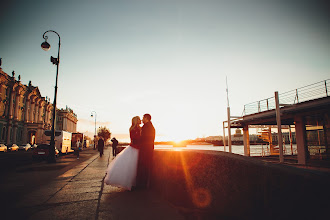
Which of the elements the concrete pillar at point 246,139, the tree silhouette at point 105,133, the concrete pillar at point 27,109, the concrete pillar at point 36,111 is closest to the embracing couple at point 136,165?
the concrete pillar at point 246,139

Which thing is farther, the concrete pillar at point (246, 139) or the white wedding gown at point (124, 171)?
the concrete pillar at point (246, 139)

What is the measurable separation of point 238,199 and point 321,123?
50.0ft

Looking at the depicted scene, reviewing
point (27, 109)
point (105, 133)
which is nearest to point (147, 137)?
point (27, 109)

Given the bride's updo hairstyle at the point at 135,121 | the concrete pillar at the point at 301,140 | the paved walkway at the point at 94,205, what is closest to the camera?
the paved walkway at the point at 94,205

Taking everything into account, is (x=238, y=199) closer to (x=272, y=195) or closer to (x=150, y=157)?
(x=272, y=195)

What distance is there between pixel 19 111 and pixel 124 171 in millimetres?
54372

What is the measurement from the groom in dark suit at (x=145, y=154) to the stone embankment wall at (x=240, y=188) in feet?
2.14

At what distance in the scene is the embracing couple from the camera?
424cm

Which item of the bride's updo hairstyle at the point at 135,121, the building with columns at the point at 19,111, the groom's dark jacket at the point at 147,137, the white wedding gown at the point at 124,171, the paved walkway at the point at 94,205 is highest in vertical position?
the building with columns at the point at 19,111

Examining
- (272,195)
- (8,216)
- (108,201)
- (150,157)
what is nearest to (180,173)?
(150,157)

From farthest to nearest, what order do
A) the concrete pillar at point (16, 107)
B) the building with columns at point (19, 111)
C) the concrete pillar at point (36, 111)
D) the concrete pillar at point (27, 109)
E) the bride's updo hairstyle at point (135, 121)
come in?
the concrete pillar at point (36, 111), the concrete pillar at point (27, 109), the concrete pillar at point (16, 107), the building with columns at point (19, 111), the bride's updo hairstyle at point (135, 121)

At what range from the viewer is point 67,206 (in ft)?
10.9

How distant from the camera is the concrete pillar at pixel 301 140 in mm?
14008

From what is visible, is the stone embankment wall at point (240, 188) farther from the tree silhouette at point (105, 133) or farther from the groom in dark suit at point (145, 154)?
the tree silhouette at point (105, 133)
